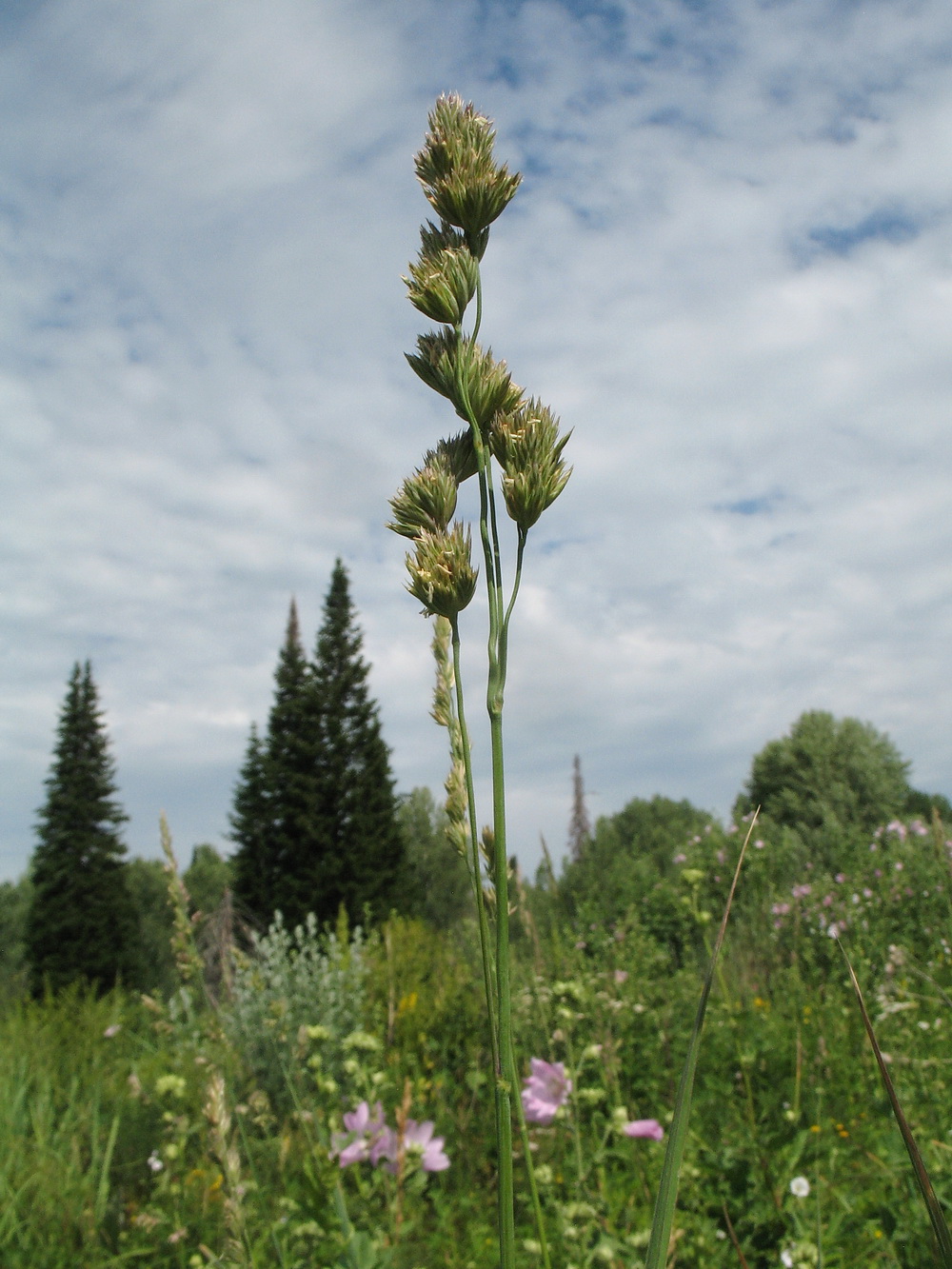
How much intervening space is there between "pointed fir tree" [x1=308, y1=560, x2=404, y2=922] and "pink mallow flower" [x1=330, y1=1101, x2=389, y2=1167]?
62.8ft

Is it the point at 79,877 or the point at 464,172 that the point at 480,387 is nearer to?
the point at 464,172

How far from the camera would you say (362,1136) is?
1.75 meters

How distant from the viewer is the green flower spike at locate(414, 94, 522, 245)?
79 cm

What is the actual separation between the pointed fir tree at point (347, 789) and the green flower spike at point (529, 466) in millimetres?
20563

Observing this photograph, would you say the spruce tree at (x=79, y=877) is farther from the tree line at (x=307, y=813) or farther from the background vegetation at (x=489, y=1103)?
the background vegetation at (x=489, y=1103)

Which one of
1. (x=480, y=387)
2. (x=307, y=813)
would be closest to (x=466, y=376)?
(x=480, y=387)

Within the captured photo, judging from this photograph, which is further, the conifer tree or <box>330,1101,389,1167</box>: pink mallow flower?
the conifer tree

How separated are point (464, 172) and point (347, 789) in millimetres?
22990

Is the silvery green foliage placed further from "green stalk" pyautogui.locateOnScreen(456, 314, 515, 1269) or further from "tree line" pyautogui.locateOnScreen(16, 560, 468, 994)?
"tree line" pyautogui.locateOnScreen(16, 560, 468, 994)

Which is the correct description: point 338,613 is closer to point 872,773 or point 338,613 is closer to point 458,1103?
point 872,773

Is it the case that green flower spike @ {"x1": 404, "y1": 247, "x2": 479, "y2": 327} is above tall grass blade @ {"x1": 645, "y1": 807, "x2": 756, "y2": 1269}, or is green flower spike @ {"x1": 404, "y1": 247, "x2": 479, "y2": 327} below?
above

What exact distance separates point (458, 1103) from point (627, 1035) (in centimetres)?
116

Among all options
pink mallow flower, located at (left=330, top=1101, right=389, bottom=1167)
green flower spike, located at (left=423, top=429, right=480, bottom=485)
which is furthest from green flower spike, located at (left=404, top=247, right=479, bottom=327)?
pink mallow flower, located at (left=330, top=1101, right=389, bottom=1167)

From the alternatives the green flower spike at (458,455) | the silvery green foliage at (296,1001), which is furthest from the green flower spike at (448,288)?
the silvery green foliage at (296,1001)
